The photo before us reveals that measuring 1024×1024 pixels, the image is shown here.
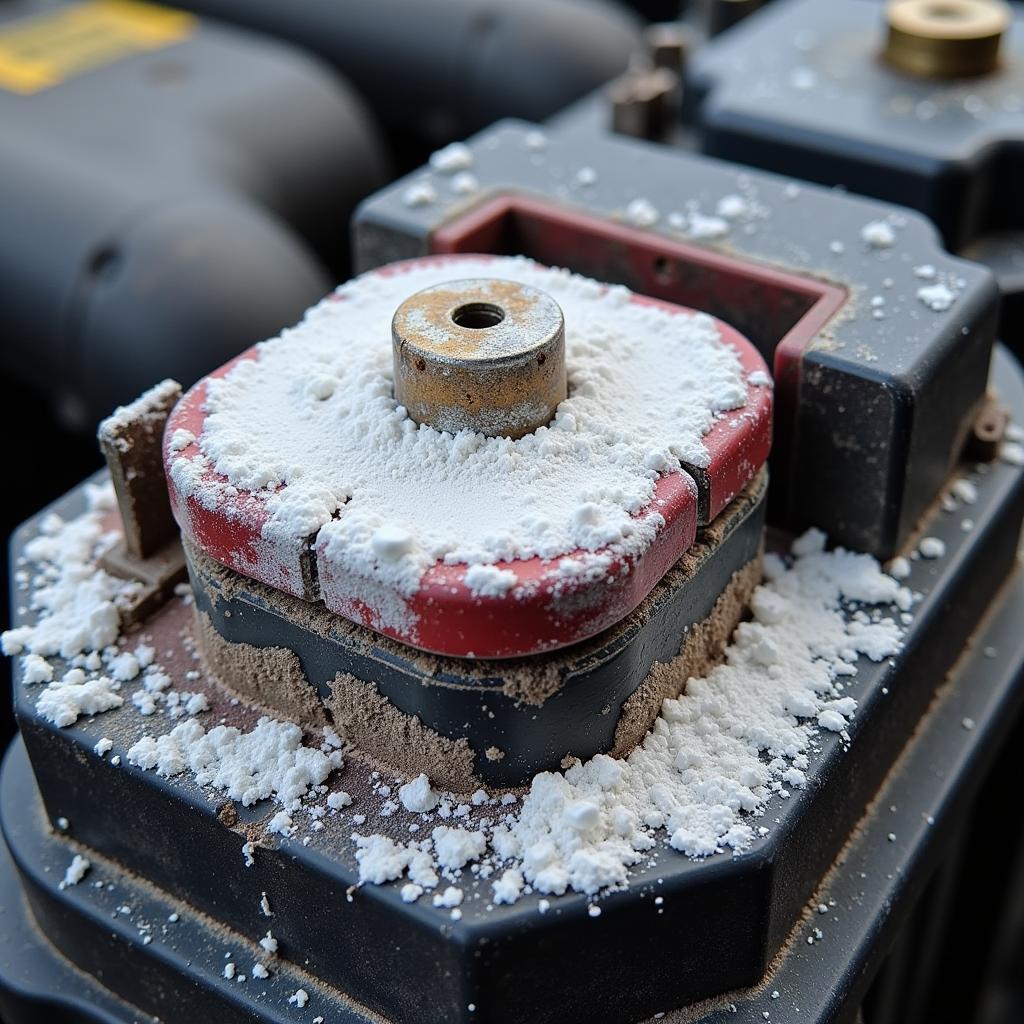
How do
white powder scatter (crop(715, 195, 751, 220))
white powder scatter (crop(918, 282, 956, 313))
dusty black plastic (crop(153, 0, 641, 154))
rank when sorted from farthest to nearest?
dusty black plastic (crop(153, 0, 641, 154)), white powder scatter (crop(715, 195, 751, 220)), white powder scatter (crop(918, 282, 956, 313))

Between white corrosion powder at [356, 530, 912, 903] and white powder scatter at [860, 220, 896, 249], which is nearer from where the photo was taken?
white corrosion powder at [356, 530, 912, 903]

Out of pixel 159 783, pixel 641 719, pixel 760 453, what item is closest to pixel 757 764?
pixel 641 719

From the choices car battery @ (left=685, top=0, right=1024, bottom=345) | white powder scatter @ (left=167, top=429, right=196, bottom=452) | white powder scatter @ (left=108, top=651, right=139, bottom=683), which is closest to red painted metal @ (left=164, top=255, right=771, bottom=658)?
white powder scatter @ (left=167, top=429, right=196, bottom=452)

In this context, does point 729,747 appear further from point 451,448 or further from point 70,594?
point 70,594

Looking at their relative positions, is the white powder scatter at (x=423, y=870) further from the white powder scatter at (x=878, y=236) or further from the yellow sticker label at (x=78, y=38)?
the yellow sticker label at (x=78, y=38)

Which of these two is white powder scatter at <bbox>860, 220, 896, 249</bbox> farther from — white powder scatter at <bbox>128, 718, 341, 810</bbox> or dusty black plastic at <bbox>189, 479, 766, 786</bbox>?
white powder scatter at <bbox>128, 718, 341, 810</bbox>
